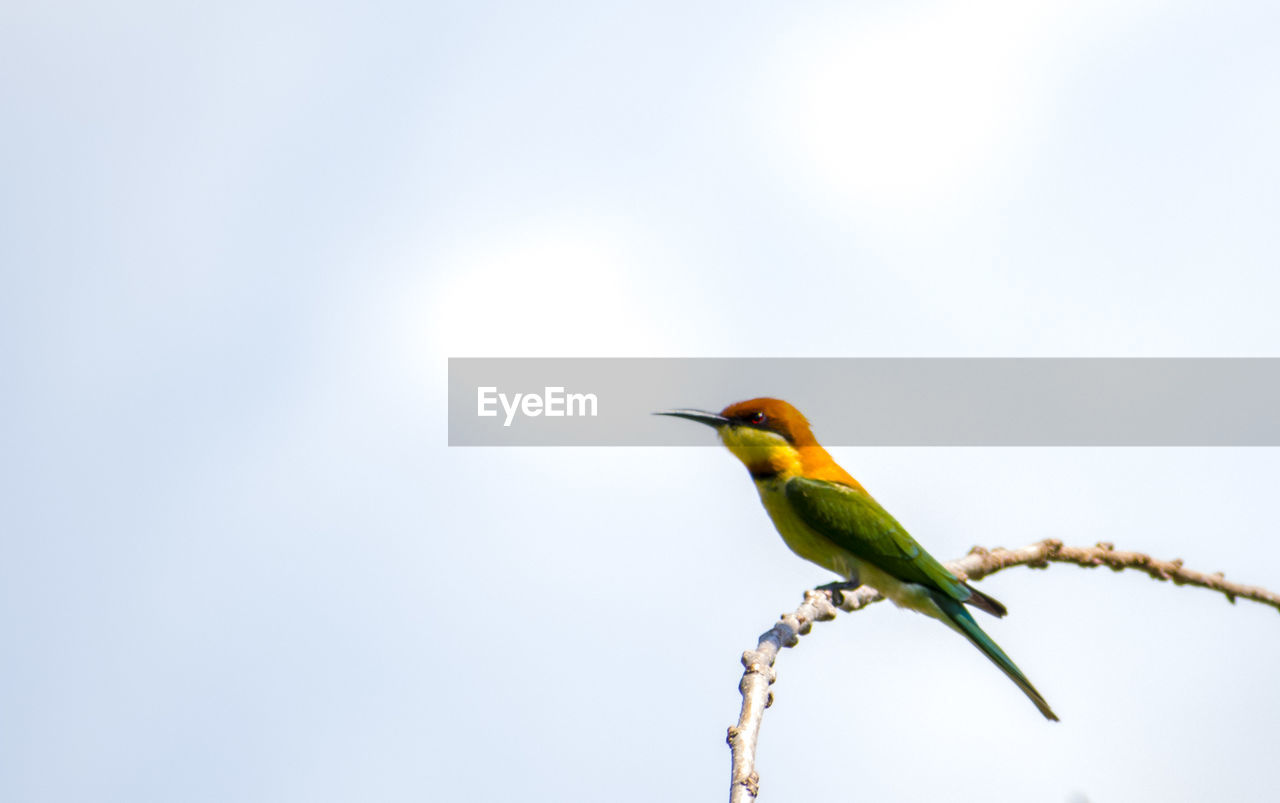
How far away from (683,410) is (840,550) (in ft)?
3.29

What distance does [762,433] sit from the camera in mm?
5559

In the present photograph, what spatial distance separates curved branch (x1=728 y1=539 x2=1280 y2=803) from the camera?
225 cm

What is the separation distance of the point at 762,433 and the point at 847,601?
39.6 inches

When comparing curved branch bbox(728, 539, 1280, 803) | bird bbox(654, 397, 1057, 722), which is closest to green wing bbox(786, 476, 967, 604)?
bird bbox(654, 397, 1057, 722)

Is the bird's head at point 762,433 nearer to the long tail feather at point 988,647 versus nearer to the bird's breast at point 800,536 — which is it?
the bird's breast at point 800,536

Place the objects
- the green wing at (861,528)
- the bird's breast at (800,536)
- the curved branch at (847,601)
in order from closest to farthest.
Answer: the curved branch at (847,601)
the green wing at (861,528)
the bird's breast at (800,536)

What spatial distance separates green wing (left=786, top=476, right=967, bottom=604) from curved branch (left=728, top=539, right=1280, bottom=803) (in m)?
0.20

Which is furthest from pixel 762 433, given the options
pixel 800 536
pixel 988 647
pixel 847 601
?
pixel 988 647

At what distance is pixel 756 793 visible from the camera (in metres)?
2.13

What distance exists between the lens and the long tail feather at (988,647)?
14.3 feet

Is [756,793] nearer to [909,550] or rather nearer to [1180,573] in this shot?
[1180,573]

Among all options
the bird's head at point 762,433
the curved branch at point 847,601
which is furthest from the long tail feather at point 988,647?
the bird's head at point 762,433

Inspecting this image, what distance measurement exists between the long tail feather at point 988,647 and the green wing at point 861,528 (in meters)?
0.10

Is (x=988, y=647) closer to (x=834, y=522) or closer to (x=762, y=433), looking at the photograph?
(x=834, y=522)
